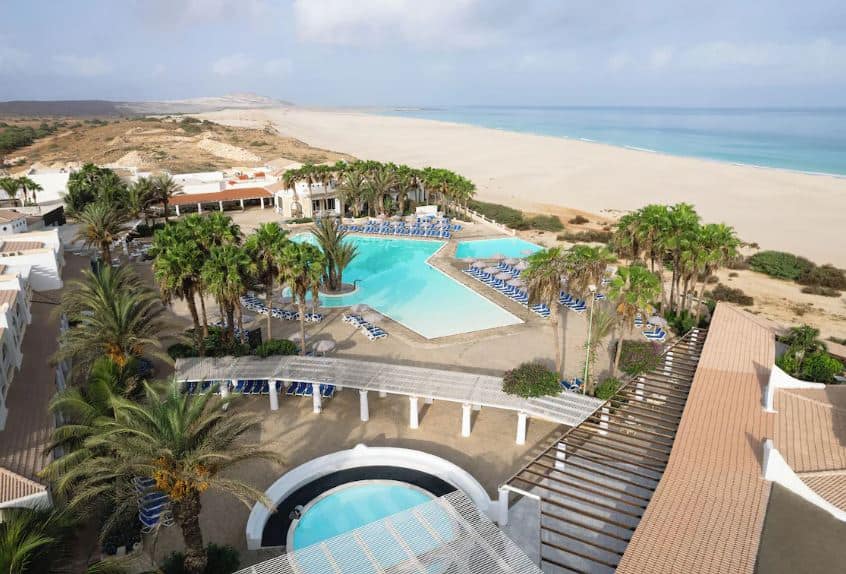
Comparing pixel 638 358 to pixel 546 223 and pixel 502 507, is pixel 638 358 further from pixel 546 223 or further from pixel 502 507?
pixel 546 223

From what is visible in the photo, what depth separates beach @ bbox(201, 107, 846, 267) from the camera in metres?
50.1

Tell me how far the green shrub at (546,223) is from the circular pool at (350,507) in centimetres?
3767

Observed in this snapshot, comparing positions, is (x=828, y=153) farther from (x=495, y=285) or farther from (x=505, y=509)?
(x=505, y=509)

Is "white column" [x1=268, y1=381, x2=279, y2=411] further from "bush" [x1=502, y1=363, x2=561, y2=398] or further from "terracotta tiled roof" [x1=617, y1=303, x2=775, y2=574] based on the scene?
"terracotta tiled roof" [x1=617, y1=303, x2=775, y2=574]

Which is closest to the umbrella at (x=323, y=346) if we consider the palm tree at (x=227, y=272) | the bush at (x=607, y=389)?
the palm tree at (x=227, y=272)

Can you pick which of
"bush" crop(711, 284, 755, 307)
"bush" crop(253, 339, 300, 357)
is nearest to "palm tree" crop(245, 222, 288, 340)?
"bush" crop(253, 339, 300, 357)

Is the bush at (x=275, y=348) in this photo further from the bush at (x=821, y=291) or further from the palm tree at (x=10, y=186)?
the palm tree at (x=10, y=186)

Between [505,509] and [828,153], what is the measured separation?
130317 mm

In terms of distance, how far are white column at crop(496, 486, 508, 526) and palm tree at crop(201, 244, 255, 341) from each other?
11756 millimetres

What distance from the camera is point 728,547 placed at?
10297 millimetres

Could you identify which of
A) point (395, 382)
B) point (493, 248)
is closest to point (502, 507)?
point (395, 382)

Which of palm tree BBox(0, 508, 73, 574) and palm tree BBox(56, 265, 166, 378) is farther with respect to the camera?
palm tree BBox(56, 265, 166, 378)

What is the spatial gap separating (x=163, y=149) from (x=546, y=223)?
74.8 meters

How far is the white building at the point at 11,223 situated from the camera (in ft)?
103
